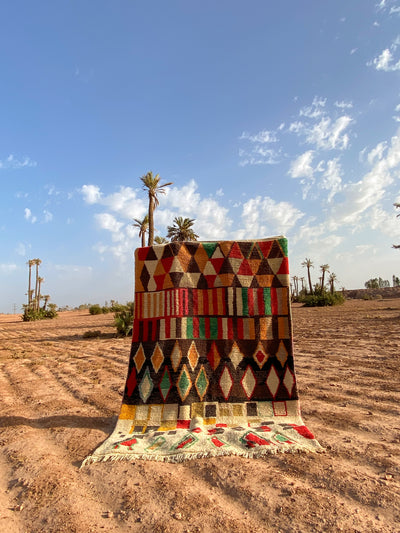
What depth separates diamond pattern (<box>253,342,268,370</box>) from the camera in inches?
132

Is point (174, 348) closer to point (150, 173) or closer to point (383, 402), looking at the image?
point (383, 402)

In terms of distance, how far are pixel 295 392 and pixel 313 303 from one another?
85.7ft

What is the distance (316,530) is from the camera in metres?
1.67

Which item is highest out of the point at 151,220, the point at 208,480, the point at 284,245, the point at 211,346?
the point at 151,220

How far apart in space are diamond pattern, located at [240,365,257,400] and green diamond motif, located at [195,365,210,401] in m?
0.36

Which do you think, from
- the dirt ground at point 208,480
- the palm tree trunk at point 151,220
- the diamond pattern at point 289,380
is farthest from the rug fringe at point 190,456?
the palm tree trunk at point 151,220

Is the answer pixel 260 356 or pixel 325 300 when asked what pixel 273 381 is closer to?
pixel 260 356

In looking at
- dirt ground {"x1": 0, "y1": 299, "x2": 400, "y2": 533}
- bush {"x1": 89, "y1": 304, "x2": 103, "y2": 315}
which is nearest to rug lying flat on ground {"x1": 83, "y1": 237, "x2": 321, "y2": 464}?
dirt ground {"x1": 0, "y1": 299, "x2": 400, "y2": 533}

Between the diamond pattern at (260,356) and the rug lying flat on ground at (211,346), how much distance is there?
1 centimetres

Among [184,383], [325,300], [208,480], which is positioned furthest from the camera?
[325,300]

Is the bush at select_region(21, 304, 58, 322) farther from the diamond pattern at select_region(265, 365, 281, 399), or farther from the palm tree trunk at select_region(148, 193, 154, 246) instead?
the diamond pattern at select_region(265, 365, 281, 399)

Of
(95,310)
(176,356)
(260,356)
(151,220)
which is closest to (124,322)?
(151,220)

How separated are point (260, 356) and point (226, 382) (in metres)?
0.43

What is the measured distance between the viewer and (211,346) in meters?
3.43
